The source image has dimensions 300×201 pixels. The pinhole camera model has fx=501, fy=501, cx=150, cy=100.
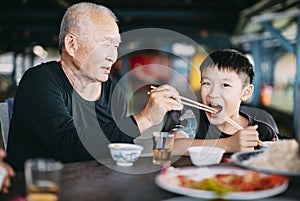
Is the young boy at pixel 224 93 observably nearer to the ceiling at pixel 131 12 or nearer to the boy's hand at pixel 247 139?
the boy's hand at pixel 247 139

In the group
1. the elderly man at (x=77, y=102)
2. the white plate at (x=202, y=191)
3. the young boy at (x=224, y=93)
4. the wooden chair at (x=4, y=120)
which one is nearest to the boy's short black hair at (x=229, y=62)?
the young boy at (x=224, y=93)

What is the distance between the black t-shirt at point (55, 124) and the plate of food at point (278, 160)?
0.52m

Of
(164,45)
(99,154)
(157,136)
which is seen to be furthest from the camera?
(164,45)

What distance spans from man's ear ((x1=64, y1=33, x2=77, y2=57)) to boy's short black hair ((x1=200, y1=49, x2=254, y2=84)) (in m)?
0.63

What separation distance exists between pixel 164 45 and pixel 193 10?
541cm

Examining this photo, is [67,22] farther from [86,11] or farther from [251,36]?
[251,36]

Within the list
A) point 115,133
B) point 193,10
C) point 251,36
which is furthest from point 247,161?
point 251,36

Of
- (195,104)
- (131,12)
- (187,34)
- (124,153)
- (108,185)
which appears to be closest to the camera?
(108,185)

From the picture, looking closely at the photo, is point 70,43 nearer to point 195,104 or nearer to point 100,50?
point 100,50

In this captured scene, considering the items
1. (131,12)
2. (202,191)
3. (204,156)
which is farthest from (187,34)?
(202,191)

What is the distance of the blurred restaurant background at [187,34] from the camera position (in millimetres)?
9664

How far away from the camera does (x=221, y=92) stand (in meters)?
2.31

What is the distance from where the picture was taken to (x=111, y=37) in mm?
2168

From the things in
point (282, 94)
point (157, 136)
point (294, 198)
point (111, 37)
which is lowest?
point (282, 94)
